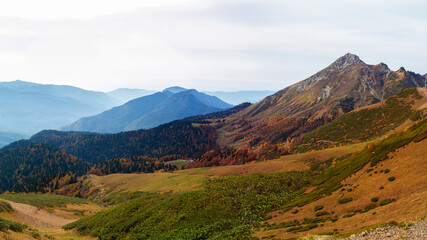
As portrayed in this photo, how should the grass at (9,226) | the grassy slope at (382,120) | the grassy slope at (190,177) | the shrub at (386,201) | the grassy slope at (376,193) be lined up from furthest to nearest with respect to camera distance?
the grassy slope at (382,120), the grassy slope at (190,177), the shrub at (386,201), the grass at (9,226), the grassy slope at (376,193)

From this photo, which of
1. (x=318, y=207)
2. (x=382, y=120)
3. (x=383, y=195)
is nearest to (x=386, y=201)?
(x=383, y=195)

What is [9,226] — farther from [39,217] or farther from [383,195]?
[383,195]

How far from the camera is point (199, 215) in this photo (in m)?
48.7

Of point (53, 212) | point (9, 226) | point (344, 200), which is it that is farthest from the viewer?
point (53, 212)

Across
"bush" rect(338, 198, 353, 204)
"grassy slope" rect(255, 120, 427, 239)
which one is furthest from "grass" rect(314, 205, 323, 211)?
"bush" rect(338, 198, 353, 204)

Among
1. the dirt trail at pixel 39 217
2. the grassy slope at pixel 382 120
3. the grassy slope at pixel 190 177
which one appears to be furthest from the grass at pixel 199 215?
the grassy slope at pixel 382 120

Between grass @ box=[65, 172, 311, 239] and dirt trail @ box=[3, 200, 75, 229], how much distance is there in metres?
11.1

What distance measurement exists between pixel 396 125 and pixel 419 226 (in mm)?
178197

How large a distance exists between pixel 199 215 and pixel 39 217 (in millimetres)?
57868

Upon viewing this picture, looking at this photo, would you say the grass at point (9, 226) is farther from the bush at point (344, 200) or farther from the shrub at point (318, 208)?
the bush at point (344, 200)

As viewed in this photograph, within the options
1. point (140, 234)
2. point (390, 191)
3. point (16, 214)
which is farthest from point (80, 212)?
point (390, 191)

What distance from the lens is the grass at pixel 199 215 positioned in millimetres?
42469

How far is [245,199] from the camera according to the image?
184ft

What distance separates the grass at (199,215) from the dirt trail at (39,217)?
1108 cm
